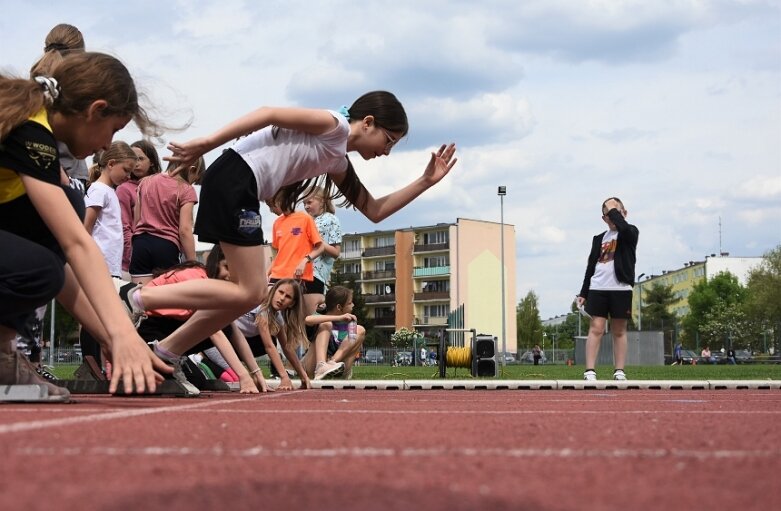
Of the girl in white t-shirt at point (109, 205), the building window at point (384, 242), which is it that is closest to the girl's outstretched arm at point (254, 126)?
the girl in white t-shirt at point (109, 205)

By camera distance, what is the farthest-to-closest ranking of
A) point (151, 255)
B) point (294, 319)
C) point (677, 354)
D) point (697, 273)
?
point (697, 273), point (677, 354), point (294, 319), point (151, 255)

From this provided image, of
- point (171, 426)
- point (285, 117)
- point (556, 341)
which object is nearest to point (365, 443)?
point (171, 426)

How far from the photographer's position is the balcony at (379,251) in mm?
119062

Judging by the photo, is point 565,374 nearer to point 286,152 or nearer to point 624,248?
point 624,248

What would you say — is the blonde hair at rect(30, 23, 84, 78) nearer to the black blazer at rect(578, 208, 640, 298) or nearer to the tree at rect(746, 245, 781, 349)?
the black blazer at rect(578, 208, 640, 298)

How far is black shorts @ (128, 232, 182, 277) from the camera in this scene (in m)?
7.96

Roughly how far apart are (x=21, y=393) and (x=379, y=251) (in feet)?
381

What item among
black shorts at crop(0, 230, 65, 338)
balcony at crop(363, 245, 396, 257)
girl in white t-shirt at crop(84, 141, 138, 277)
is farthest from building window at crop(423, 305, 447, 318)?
black shorts at crop(0, 230, 65, 338)

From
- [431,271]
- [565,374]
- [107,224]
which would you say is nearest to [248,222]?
[107,224]

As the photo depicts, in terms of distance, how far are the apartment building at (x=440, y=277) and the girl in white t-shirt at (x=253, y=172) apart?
4038 inches

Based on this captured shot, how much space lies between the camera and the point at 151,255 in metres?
7.97

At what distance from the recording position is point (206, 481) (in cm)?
193

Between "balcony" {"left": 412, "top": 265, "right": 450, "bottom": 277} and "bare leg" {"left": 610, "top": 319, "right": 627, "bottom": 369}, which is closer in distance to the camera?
"bare leg" {"left": 610, "top": 319, "right": 627, "bottom": 369}

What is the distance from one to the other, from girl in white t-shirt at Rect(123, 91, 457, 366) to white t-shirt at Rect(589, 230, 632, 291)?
5.50 meters
